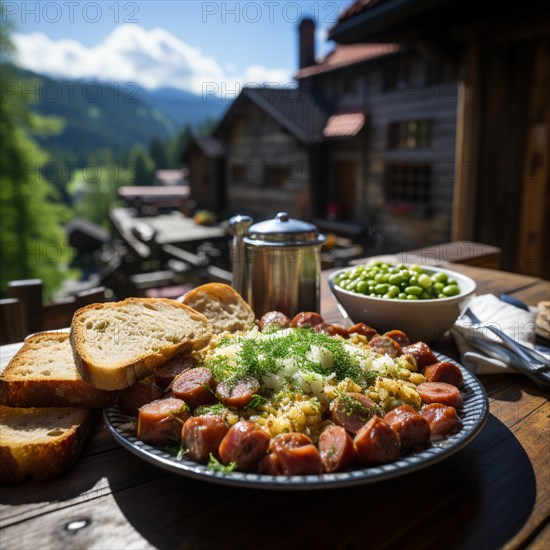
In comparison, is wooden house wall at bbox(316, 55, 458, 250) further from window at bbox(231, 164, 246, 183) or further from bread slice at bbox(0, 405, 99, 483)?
bread slice at bbox(0, 405, 99, 483)

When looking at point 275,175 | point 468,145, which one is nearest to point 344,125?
point 275,175

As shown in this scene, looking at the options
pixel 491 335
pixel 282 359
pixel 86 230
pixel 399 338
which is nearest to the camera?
pixel 282 359

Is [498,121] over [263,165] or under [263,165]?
over

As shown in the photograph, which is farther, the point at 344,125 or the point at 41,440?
the point at 344,125

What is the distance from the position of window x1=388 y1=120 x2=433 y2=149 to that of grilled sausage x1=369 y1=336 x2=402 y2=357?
27.6 feet

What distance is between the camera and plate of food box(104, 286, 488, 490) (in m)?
0.94

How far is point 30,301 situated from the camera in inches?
108

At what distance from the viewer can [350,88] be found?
431 inches

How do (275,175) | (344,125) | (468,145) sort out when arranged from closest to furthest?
(468,145), (344,125), (275,175)

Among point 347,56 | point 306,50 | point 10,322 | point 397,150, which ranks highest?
point 306,50

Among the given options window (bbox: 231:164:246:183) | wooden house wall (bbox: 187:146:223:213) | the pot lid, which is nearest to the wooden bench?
the pot lid

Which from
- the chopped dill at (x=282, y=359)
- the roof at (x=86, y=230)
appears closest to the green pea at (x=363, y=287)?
the chopped dill at (x=282, y=359)

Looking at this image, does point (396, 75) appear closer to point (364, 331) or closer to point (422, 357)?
point (364, 331)

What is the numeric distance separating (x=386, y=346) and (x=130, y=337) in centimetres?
70
